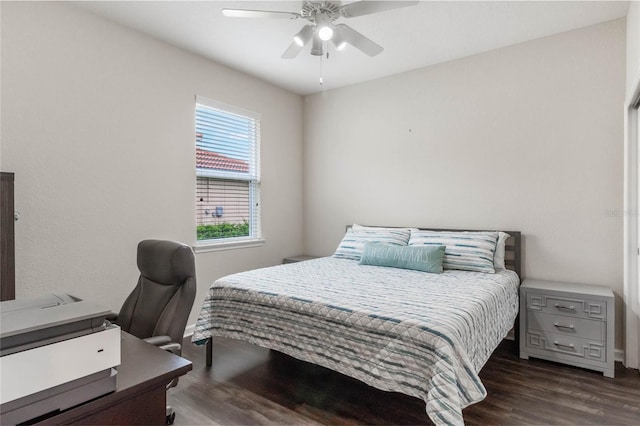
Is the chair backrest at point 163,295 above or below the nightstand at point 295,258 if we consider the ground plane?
above

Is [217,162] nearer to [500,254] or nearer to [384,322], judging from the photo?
[384,322]

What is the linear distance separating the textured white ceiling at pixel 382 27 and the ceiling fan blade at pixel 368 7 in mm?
524

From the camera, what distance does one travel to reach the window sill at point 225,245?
359 centimetres

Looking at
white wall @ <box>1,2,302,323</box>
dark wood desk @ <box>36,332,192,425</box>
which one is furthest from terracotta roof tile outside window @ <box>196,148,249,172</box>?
dark wood desk @ <box>36,332,192,425</box>

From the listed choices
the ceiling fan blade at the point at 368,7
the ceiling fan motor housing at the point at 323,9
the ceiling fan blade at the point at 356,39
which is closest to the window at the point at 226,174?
the ceiling fan motor housing at the point at 323,9

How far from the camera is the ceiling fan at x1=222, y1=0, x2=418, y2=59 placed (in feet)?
7.28

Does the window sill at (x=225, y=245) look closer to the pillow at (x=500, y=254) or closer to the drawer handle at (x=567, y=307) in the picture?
the pillow at (x=500, y=254)

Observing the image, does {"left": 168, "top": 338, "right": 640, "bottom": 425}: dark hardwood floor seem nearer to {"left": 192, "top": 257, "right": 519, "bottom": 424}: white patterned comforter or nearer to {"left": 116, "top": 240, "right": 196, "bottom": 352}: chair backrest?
{"left": 192, "top": 257, "right": 519, "bottom": 424}: white patterned comforter

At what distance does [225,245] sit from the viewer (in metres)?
3.82

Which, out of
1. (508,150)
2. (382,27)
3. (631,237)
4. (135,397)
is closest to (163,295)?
(135,397)

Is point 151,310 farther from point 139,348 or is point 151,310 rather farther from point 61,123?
point 61,123

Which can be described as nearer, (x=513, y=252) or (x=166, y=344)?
(x=166, y=344)

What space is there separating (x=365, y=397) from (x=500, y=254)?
1.78 metres

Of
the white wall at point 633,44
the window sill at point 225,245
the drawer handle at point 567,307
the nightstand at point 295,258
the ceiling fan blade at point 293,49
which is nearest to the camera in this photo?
the white wall at point 633,44
